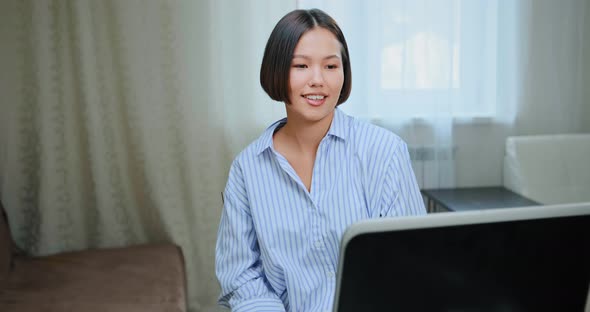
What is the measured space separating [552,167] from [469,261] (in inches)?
78.4

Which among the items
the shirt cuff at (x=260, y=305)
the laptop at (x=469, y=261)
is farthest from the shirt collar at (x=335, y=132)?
the laptop at (x=469, y=261)

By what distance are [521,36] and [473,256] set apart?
2.11 m

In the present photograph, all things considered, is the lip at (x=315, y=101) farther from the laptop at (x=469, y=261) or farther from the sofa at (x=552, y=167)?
the sofa at (x=552, y=167)

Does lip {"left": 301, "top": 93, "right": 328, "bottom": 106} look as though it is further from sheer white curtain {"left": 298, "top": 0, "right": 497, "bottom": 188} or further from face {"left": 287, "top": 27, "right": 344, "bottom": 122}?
sheer white curtain {"left": 298, "top": 0, "right": 497, "bottom": 188}

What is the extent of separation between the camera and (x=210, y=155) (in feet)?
7.52

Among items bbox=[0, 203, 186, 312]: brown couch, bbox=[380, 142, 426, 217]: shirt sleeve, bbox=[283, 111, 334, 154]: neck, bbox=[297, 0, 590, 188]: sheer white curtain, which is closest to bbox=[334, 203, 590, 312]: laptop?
bbox=[380, 142, 426, 217]: shirt sleeve

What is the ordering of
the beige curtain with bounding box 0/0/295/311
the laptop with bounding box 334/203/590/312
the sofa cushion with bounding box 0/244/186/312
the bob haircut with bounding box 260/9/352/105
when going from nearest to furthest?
the laptop with bounding box 334/203/590/312, the bob haircut with bounding box 260/9/352/105, the sofa cushion with bounding box 0/244/186/312, the beige curtain with bounding box 0/0/295/311

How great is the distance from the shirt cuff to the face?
1.14 ft

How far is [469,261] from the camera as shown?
52 cm

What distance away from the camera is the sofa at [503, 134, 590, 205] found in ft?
7.38

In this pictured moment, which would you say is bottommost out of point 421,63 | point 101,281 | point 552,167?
point 101,281

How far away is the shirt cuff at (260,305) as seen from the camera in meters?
0.92

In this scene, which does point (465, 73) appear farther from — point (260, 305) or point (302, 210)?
point (260, 305)

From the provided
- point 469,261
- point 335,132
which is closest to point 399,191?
point 335,132
